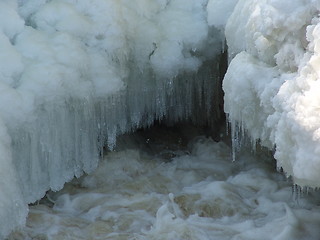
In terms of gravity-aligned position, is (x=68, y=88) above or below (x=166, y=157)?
above

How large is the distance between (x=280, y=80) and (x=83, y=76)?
6.10ft

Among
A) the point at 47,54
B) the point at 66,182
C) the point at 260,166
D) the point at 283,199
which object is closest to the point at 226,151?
the point at 260,166

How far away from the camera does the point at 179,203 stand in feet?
15.5

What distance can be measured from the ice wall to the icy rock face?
81cm

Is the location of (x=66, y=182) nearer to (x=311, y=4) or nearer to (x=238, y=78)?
(x=238, y=78)

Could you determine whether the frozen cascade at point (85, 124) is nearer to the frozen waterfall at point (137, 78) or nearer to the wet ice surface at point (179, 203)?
the frozen waterfall at point (137, 78)

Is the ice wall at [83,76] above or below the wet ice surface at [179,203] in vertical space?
above

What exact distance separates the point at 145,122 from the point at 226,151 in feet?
3.07

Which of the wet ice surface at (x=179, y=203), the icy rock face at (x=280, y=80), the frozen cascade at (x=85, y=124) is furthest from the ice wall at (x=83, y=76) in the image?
the icy rock face at (x=280, y=80)

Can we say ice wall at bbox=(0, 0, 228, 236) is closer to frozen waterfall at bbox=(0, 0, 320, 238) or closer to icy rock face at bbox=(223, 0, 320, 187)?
frozen waterfall at bbox=(0, 0, 320, 238)

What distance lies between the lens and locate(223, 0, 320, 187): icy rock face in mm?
3326

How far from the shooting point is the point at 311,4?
380cm

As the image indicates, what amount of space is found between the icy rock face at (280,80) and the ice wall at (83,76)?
0.81 meters

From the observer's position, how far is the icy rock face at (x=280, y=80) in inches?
131
